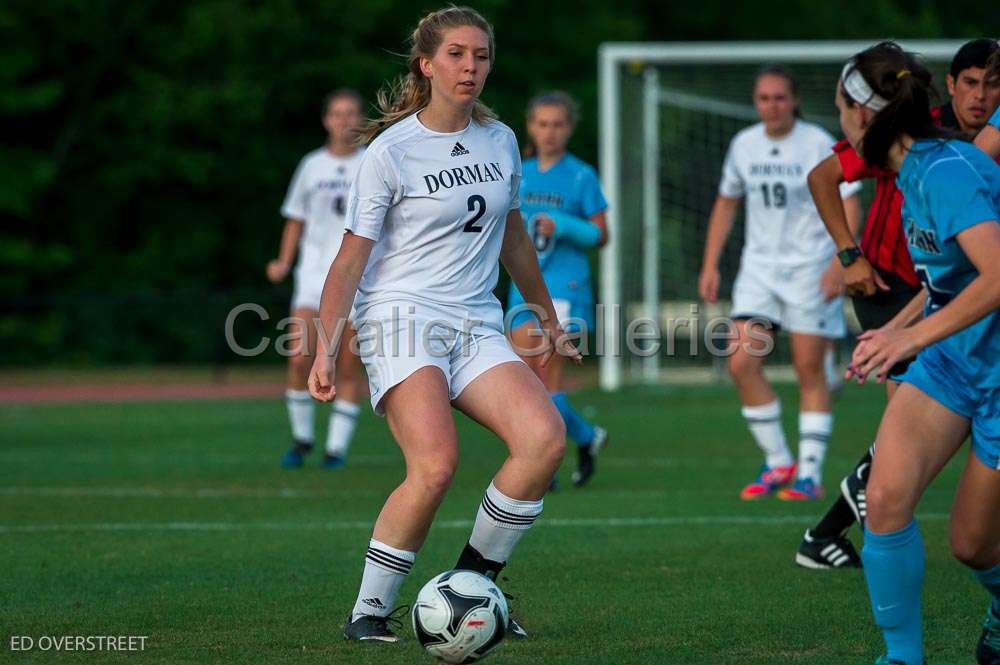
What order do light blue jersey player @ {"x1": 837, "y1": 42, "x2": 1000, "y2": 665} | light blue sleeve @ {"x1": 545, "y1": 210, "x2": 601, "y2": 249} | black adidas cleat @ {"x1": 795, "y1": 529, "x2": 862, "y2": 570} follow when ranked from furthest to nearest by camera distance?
light blue sleeve @ {"x1": 545, "y1": 210, "x2": 601, "y2": 249}, black adidas cleat @ {"x1": 795, "y1": 529, "x2": 862, "y2": 570}, light blue jersey player @ {"x1": 837, "y1": 42, "x2": 1000, "y2": 665}

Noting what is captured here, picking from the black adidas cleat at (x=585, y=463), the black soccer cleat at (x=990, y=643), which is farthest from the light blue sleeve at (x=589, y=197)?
the black soccer cleat at (x=990, y=643)

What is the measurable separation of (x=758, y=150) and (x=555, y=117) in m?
1.31

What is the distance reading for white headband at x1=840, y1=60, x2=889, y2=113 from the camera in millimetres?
4477

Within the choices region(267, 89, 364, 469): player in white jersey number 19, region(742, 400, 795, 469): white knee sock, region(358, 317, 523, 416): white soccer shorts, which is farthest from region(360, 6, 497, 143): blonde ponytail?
region(267, 89, 364, 469): player in white jersey number 19

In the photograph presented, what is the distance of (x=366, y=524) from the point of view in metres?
7.93

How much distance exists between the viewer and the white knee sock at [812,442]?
8.75 m

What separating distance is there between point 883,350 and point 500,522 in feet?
4.84

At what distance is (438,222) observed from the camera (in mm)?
5160

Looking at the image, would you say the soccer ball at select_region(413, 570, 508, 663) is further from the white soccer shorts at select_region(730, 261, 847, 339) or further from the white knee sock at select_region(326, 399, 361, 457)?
the white knee sock at select_region(326, 399, 361, 457)

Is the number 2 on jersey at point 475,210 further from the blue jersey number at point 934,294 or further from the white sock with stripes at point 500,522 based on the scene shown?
the blue jersey number at point 934,294

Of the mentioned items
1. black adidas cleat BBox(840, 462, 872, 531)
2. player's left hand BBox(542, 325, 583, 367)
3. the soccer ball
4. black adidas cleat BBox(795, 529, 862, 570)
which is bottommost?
black adidas cleat BBox(795, 529, 862, 570)

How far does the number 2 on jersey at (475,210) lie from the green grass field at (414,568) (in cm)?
143

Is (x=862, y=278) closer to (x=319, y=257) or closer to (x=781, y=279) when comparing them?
(x=781, y=279)

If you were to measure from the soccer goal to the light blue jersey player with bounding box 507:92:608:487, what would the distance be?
26.5ft
